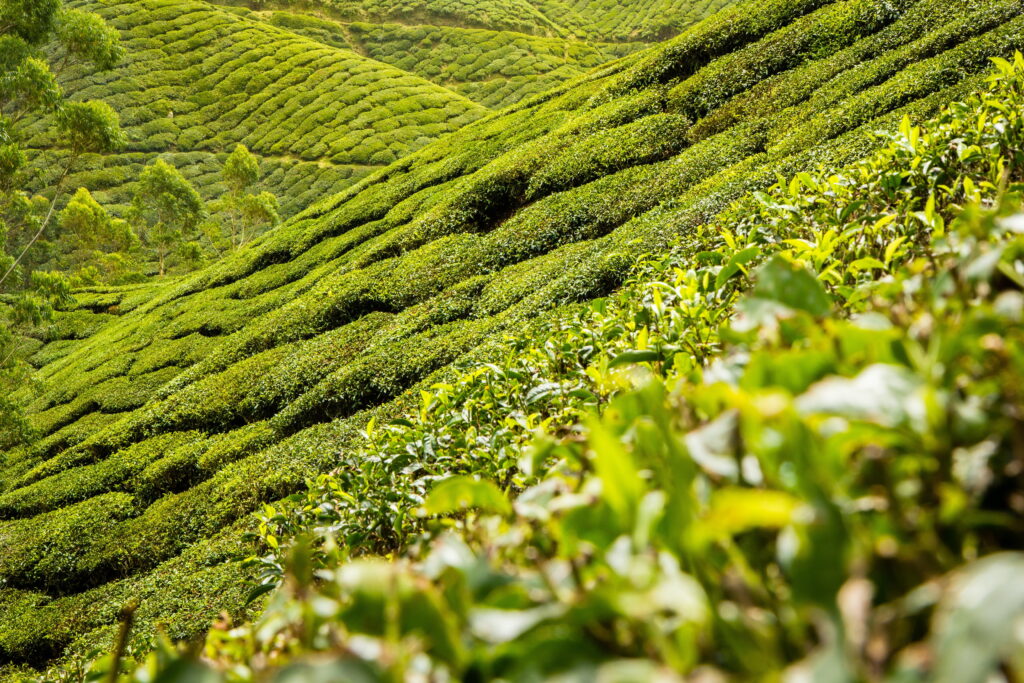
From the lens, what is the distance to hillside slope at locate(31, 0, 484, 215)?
52.6 meters

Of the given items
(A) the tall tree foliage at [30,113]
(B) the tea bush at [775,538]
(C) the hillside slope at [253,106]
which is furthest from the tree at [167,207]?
(B) the tea bush at [775,538]

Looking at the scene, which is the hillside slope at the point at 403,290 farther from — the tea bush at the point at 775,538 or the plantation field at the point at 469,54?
the plantation field at the point at 469,54

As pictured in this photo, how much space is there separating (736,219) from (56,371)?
2546 centimetres

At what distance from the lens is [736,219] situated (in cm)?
468

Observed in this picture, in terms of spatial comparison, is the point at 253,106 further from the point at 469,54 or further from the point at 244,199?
the point at 469,54

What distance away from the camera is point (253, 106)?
194 ft

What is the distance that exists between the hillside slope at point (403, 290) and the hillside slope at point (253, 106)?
122ft

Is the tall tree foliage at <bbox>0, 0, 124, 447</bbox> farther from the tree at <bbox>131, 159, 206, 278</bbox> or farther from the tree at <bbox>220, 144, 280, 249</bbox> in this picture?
the tree at <bbox>220, 144, 280, 249</bbox>

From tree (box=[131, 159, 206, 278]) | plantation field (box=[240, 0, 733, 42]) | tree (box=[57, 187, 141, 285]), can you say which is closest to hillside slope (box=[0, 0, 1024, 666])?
tree (box=[57, 187, 141, 285])

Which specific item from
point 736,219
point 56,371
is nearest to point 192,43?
point 56,371

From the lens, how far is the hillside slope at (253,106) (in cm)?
5259

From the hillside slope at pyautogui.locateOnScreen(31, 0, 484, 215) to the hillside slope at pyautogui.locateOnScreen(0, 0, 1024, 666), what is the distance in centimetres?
3712

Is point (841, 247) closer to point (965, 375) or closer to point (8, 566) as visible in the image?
point (965, 375)

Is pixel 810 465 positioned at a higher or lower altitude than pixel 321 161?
higher
